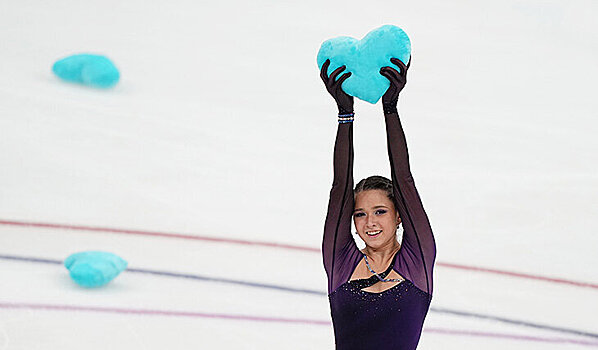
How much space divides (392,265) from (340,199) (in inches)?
7.1

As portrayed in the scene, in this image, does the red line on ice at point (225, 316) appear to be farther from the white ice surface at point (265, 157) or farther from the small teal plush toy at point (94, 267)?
the small teal plush toy at point (94, 267)

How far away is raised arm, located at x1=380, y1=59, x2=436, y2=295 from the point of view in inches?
68.9

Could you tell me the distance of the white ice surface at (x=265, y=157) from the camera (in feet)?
10.6

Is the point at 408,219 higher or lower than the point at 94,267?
lower

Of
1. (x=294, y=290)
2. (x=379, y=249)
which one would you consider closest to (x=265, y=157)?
(x=294, y=290)

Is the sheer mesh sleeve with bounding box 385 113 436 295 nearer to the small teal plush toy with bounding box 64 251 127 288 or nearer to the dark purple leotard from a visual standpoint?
the dark purple leotard

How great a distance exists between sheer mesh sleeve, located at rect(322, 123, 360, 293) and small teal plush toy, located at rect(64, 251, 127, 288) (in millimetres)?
1637

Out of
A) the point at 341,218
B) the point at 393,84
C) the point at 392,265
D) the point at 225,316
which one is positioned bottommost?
the point at 392,265

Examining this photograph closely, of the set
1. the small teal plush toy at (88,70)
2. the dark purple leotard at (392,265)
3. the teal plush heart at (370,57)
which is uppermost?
the small teal plush toy at (88,70)

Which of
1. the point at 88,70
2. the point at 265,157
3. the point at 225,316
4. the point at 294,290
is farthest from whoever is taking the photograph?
the point at 88,70

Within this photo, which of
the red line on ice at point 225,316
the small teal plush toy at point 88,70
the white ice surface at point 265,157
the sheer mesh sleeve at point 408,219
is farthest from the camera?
the small teal plush toy at point 88,70

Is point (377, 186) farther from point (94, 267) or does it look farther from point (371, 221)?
point (94, 267)

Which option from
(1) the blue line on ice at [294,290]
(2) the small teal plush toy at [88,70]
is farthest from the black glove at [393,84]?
(2) the small teal plush toy at [88,70]

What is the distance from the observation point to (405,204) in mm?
1770
